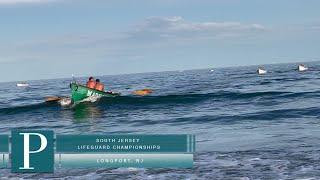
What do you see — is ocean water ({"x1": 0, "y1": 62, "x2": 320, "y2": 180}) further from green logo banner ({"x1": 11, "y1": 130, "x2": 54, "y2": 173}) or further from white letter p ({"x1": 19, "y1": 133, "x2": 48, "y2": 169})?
white letter p ({"x1": 19, "y1": 133, "x2": 48, "y2": 169})

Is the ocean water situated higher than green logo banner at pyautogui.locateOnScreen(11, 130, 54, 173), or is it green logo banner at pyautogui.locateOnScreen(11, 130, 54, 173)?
green logo banner at pyautogui.locateOnScreen(11, 130, 54, 173)

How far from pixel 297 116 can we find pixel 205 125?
18.6 ft

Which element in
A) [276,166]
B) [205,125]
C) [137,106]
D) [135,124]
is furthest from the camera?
[137,106]

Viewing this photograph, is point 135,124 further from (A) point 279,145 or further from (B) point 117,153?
(B) point 117,153

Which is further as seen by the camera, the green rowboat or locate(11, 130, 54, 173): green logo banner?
the green rowboat

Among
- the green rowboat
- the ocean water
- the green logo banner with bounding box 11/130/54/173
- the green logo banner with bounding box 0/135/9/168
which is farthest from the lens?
the green rowboat

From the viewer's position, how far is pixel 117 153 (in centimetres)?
1131

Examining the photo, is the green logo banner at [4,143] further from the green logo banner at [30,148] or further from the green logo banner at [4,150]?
the green logo banner at [30,148]

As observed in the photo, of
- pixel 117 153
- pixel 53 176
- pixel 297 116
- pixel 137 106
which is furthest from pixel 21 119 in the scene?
pixel 117 153

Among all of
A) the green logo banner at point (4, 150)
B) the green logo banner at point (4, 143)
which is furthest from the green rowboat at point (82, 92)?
the green logo banner at point (4, 143)

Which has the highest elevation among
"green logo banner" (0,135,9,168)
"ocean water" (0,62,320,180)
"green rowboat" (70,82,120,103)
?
"green rowboat" (70,82,120,103)

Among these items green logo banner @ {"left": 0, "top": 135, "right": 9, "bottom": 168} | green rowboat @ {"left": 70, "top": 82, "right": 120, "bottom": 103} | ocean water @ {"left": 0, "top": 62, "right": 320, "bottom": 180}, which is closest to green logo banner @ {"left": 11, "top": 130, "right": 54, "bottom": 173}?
green logo banner @ {"left": 0, "top": 135, "right": 9, "bottom": 168}

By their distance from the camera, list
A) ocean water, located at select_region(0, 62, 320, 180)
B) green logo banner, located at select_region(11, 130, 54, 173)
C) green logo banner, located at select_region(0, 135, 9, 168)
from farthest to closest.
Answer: ocean water, located at select_region(0, 62, 320, 180)
green logo banner, located at select_region(0, 135, 9, 168)
green logo banner, located at select_region(11, 130, 54, 173)

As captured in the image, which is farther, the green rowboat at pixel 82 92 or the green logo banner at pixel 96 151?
the green rowboat at pixel 82 92
